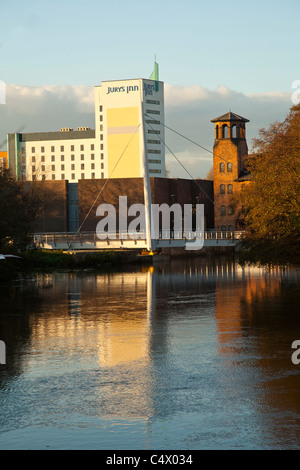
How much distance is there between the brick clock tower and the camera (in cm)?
9512

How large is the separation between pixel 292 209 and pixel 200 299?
5.54 meters

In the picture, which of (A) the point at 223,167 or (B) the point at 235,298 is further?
(A) the point at 223,167

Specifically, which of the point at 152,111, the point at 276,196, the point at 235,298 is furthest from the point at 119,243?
the point at 152,111

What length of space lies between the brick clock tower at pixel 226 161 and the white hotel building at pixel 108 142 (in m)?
43.4

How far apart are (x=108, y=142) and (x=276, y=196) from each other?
125m

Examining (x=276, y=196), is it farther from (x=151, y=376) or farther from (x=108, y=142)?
(x=108, y=142)

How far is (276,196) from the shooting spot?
28.9m

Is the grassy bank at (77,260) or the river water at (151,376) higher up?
the river water at (151,376)

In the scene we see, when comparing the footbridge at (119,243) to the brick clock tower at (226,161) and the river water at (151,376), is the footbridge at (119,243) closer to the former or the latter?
the brick clock tower at (226,161)

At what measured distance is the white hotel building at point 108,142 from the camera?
14962 cm

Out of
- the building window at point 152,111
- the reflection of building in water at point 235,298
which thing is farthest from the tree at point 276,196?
the building window at point 152,111

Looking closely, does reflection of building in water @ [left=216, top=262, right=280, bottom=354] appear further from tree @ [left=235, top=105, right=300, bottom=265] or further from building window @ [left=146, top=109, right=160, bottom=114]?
building window @ [left=146, top=109, right=160, bottom=114]
